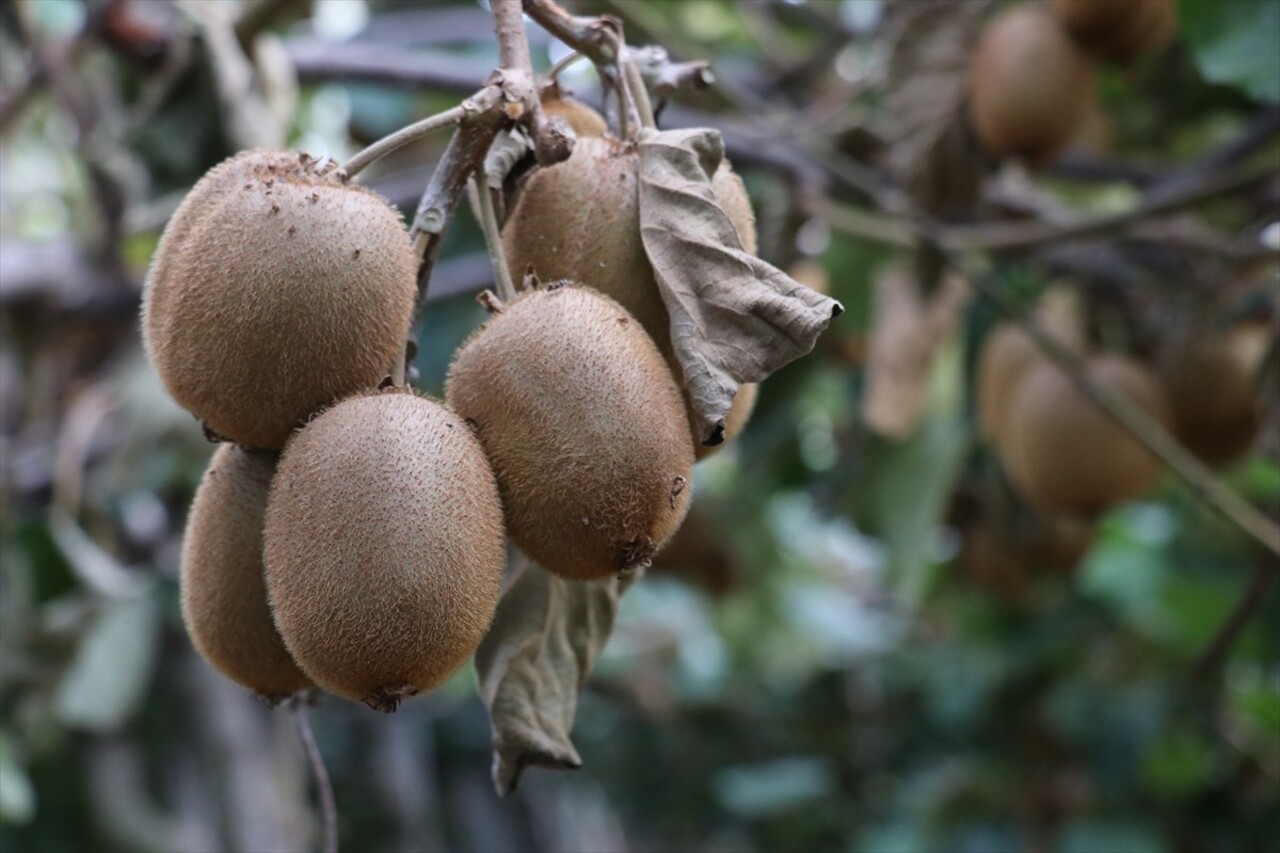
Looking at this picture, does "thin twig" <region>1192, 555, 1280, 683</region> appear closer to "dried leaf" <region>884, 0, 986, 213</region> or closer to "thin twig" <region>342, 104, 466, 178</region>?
"dried leaf" <region>884, 0, 986, 213</region>

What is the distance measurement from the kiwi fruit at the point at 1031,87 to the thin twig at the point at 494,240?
96 cm

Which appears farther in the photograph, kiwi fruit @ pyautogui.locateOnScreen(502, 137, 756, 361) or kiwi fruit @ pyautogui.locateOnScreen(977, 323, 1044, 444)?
kiwi fruit @ pyautogui.locateOnScreen(977, 323, 1044, 444)

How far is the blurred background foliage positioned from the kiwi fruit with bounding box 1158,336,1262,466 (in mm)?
76

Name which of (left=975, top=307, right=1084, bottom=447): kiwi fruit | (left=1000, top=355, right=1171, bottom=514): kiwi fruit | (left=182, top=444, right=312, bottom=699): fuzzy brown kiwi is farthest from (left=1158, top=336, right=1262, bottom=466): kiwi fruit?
(left=182, top=444, right=312, bottom=699): fuzzy brown kiwi

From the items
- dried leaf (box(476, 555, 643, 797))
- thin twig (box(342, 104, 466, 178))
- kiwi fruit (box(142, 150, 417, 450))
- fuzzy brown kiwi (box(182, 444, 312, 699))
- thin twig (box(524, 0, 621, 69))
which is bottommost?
dried leaf (box(476, 555, 643, 797))

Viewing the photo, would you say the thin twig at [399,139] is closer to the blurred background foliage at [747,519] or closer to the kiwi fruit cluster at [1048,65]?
the blurred background foliage at [747,519]

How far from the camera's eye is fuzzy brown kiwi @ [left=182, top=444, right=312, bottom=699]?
713 mm

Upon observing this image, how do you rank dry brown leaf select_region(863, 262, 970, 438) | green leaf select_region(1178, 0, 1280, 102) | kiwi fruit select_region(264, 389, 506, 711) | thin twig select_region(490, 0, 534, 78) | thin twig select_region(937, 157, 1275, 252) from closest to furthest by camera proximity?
kiwi fruit select_region(264, 389, 506, 711) < thin twig select_region(490, 0, 534, 78) < green leaf select_region(1178, 0, 1280, 102) < thin twig select_region(937, 157, 1275, 252) < dry brown leaf select_region(863, 262, 970, 438)

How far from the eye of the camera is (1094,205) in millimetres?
2498

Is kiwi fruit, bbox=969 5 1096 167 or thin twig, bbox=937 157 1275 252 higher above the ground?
kiwi fruit, bbox=969 5 1096 167

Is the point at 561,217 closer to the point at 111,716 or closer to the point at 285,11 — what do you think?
the point at 285,11

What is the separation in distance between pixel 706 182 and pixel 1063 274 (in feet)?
4.69

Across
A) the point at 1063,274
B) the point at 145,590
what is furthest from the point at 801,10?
the point at 145,590

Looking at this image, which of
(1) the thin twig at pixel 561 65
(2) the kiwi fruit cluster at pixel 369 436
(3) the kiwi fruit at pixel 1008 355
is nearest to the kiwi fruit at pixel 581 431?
(2) the kiwi fruit cluster at pixel 369 436
